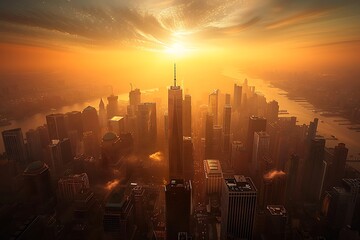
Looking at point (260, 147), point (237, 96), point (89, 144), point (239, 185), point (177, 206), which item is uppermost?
point (237, 96)

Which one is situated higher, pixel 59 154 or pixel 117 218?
pixel 59 154

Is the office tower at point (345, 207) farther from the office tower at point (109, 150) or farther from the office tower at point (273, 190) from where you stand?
the office tower at point (109, 150)

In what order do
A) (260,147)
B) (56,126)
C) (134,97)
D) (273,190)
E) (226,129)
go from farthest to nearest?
(134,97) → (226,129) → (56,126) → (260,147) → (273,190)

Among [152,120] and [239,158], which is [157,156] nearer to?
[152,120]

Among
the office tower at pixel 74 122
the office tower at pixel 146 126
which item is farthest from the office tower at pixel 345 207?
the office tower at pixel 74 122

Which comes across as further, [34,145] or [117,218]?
[34,145]

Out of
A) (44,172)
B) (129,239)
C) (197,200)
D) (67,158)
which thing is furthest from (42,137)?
(197,200)

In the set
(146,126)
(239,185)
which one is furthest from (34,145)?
(239,185)

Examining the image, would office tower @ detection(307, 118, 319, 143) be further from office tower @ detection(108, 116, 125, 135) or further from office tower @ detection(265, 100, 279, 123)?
office tower @ detection(108, 116, 125, 135)
